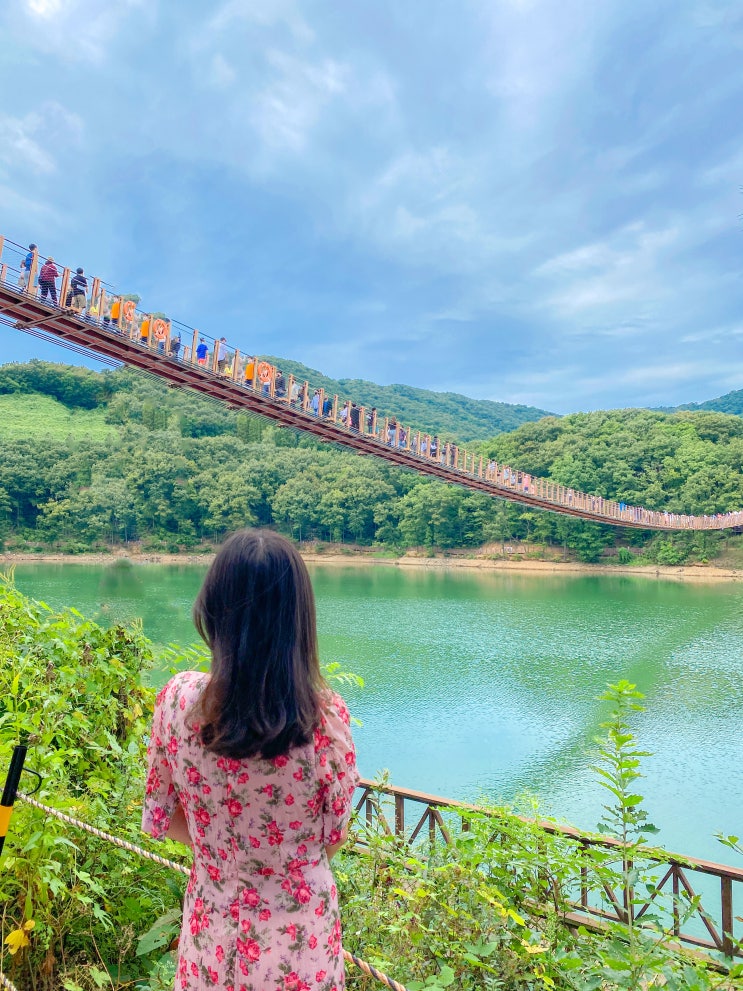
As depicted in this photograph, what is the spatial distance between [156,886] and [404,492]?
33.1 m

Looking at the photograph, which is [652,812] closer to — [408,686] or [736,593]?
[408,686]

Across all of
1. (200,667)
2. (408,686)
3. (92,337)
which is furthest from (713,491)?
(200,667)

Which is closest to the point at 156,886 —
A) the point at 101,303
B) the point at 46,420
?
the point at 101,303

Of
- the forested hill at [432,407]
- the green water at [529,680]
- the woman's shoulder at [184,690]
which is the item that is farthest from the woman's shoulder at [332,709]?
the forested hill at [432,407]

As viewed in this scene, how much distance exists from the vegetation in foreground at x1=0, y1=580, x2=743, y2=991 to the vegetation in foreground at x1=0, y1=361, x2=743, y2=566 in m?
15.6

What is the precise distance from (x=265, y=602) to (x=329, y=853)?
1.09 ft

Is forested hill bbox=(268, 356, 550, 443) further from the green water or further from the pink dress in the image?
the pink dress

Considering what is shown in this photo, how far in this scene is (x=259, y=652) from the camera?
702 millimetres

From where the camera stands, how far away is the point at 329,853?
2.57 ft

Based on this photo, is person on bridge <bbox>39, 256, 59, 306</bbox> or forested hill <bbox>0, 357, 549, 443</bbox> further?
forested hill <bbox>0, 357, 549, 443</bbox>

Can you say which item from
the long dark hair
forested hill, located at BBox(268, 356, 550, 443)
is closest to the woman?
the long dark hair

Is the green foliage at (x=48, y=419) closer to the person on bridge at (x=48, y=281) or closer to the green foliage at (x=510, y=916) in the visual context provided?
the person on bridge at (x=48, y=281)

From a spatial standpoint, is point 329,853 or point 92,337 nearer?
point 329,853

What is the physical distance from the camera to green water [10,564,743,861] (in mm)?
6223
